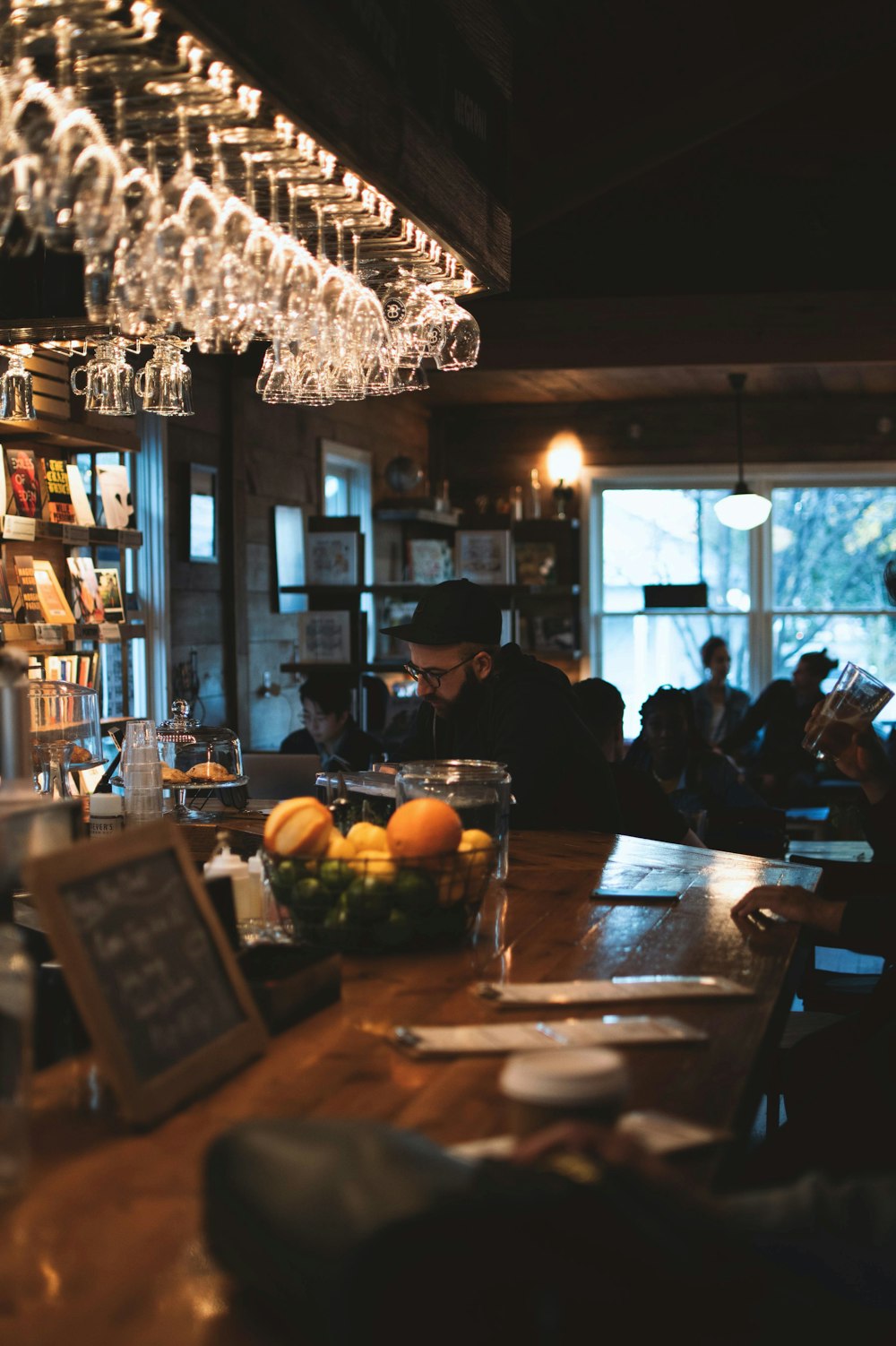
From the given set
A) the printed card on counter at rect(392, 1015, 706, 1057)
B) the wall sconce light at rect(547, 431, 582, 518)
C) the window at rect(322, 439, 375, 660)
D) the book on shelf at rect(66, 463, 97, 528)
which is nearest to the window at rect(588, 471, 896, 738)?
the wall sconce light at rect(547, 431, 582, 518)

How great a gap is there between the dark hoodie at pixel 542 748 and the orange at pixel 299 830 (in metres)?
1.32

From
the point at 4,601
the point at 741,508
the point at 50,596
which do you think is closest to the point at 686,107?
the point at 50,596

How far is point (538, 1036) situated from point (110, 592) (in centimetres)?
411

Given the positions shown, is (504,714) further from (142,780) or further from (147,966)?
(147,966)

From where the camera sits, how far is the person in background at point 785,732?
762cm

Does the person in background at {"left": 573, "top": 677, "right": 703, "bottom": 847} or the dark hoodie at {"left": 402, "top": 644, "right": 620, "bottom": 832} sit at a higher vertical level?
the dark hoodie at {"left": 402, "top": 644, "right": 620, "bottom": 832}

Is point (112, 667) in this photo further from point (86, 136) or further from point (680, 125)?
point (86, 136)

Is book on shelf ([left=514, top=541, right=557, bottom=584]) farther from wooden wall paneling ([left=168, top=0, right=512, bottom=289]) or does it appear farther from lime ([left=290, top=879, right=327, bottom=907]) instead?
lime ([left=290, top=879, right=327, bottom=907])

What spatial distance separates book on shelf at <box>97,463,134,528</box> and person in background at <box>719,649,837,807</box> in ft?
12.5

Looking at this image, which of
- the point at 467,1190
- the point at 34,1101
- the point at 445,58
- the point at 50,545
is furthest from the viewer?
the point at 50,545

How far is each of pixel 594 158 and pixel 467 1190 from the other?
5.01m

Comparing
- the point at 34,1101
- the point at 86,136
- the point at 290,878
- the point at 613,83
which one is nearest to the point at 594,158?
the point at 613,83

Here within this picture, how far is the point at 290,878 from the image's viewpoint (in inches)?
71.8

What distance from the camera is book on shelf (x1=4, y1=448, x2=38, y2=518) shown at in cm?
462
